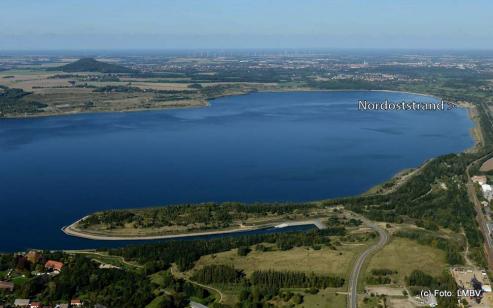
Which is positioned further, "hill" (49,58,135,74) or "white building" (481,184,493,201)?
"hill" (49,58,135,74)

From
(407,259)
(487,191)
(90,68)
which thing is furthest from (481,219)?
(90,68)

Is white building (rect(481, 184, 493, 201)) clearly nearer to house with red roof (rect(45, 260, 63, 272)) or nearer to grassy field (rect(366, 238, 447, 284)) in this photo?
grassy field (rect(366, 238, 447, 284))

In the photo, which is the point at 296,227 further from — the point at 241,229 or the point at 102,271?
the point at 102,271

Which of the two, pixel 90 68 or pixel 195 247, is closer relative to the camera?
pixel 195 247

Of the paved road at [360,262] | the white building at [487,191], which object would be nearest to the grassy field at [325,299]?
the paved road at [360,262]

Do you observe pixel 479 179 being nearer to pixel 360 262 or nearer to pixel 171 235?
pixel 360 262

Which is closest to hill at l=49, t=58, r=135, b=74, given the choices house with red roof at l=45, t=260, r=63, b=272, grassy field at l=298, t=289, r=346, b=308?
house with red roof at l=45, t=260, r=63, b=272
